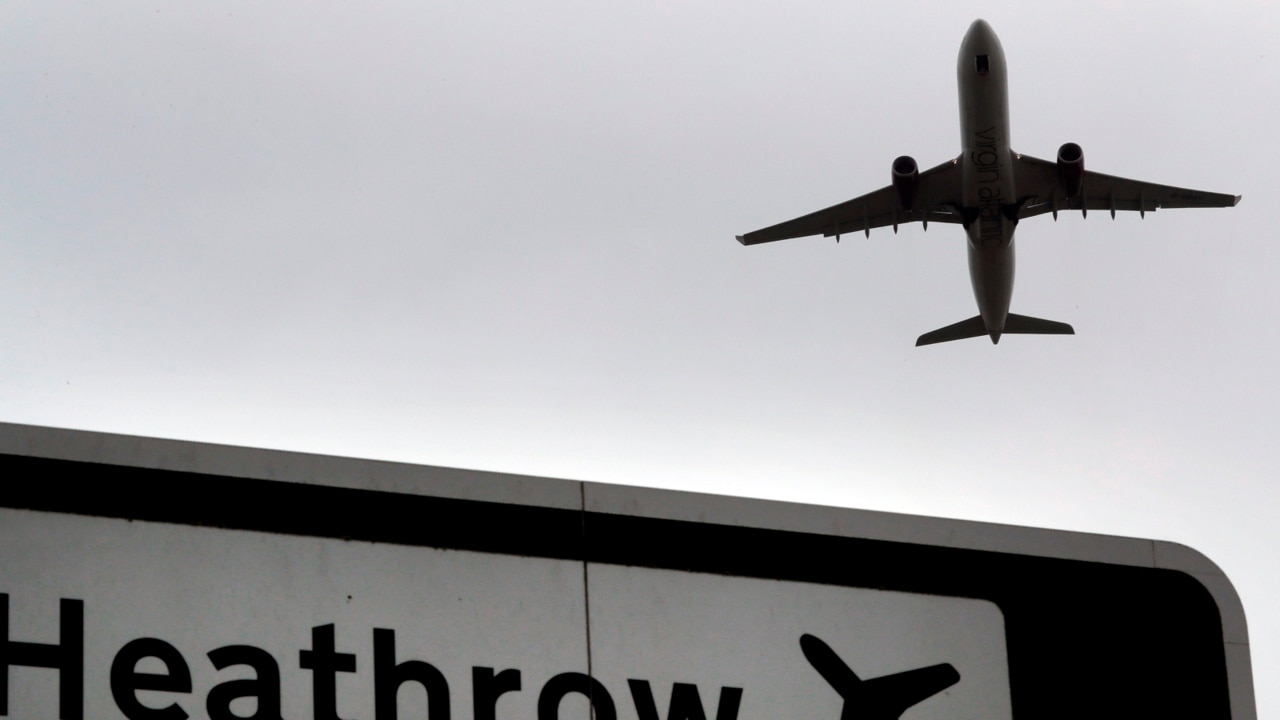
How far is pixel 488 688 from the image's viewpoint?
777cm

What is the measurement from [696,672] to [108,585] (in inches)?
124

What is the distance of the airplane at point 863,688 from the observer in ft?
27.8

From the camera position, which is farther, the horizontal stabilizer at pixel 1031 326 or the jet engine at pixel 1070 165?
the horizontal stabilizer at pixel 1031 326

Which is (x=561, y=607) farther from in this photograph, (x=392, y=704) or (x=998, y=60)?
(x=998, y=60)

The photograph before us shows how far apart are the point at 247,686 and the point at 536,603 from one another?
5.21ft

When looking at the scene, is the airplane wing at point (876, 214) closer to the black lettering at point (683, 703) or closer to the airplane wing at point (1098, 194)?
the airplane wing at point (1098, 194)

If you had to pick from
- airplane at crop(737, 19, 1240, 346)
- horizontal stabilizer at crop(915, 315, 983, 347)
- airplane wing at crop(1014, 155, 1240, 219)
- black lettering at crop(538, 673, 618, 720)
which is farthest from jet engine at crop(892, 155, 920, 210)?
black lettering at crop(538, 673, 618, 720)

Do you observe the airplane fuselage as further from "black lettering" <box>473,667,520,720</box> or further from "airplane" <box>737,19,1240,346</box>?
"black lettering" <box>473,667,520,720</box>

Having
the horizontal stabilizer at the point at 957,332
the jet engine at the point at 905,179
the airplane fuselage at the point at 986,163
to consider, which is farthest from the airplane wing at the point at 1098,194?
the horizontal stabilizer at the point at 957,332

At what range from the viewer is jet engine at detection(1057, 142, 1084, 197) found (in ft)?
115

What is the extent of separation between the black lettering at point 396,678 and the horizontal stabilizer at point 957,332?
38.3 m

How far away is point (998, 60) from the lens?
34.1 metres

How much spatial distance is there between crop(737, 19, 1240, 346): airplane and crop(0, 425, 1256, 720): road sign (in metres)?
26.5

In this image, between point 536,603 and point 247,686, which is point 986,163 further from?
point 247,686
